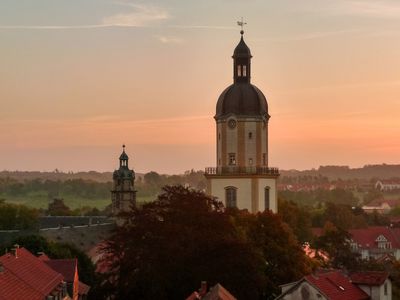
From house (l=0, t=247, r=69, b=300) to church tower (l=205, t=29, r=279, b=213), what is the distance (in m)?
34.3

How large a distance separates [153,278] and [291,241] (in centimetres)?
1750

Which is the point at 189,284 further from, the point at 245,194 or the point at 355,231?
the point at 355,231

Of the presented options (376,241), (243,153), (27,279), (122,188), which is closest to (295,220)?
(243,153)

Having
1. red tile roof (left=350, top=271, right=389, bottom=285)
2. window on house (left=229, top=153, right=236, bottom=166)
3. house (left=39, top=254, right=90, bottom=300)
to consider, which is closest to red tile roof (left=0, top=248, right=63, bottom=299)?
house (left=39, top=254, right=90, bottom=300)

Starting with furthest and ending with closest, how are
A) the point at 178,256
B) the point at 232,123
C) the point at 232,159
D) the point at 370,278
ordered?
the point at 232,123
the point at 232,159
the point at 370,278
the point at 178,256

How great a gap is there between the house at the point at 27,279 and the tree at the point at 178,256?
12.4 feet

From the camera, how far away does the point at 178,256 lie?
56875 mm

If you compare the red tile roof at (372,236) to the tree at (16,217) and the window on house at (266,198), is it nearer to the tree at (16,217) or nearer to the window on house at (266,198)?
the tree at (16,217)

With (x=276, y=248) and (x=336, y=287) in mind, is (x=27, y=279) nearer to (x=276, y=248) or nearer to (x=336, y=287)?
(x=336, y=287)

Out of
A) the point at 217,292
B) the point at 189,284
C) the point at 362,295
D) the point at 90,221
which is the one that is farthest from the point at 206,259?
the point at 90,221

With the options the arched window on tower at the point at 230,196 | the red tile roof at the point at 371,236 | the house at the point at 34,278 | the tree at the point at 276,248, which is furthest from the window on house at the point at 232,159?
the red tile roof at the point at 371,236

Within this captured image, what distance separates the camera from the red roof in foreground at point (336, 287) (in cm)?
5341

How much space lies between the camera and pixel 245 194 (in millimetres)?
89875

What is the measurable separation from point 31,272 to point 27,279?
7.51 ft
